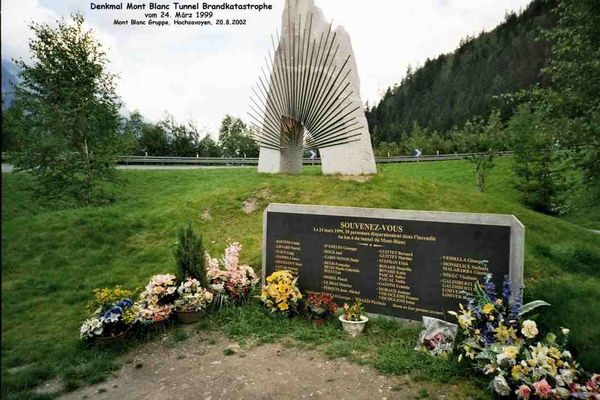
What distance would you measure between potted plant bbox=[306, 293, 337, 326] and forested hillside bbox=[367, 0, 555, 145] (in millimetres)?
62610

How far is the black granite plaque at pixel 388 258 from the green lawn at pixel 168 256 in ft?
2.17

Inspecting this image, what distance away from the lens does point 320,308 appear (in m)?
6.65

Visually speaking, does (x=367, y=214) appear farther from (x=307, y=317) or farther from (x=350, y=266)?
(x=307, y=317)

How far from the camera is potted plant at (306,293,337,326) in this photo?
6.63 m

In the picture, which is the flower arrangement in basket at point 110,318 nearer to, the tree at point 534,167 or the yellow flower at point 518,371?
the yellow flower at point 518,371

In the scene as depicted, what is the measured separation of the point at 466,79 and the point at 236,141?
68820 mm

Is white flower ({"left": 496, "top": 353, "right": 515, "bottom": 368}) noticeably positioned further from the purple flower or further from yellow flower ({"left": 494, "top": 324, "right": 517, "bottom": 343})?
the purple flower

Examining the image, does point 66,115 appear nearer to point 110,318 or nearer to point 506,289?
point 110,318

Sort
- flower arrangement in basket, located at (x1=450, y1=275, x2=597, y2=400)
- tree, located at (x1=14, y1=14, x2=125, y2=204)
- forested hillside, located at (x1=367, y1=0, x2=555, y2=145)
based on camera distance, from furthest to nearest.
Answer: forested hillside, located at (x1=367, y1=0, x2=555, y2=145)
tree, located at (x1=14, y1=14, x2=125, y2=204)
flower arrangement in basket, located at (x1=450, y1=275, x2=597, y2=400)

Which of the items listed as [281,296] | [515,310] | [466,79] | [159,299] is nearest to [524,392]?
[515,310]

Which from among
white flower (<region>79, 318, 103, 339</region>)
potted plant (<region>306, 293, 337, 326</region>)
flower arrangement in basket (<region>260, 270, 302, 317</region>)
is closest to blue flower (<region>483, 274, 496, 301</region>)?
potted plant (<region>306, 293, 337, 326</region>)

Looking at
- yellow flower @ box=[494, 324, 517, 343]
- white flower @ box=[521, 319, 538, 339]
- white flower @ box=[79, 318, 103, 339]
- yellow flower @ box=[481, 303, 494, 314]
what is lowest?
white flower @ box=[79, 318, 103, 339]

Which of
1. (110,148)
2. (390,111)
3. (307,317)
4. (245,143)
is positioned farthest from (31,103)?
(390,111)

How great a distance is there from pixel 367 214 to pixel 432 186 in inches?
329
